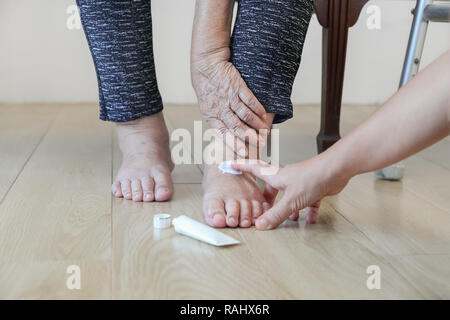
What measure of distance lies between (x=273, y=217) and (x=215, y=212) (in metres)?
0.08

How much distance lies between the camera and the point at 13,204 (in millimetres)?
983

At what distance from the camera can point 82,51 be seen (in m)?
2.14

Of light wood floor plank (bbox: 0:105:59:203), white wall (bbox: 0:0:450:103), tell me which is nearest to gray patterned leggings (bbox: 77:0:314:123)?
light wood floor plank (bbox: 0:105:59:203)

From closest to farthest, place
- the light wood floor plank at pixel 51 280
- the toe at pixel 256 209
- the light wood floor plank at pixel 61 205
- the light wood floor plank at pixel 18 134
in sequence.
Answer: the light wood floor plank at pixel 51 280 → the light wood floor plank at pixel 61 205 → the toe at pixel 256 209 → the light wood floor plank at pixel 18 134

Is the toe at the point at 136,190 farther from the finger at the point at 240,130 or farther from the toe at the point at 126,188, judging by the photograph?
the finger at the point at 240,130

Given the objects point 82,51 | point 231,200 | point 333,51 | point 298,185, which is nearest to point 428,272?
point 298,185

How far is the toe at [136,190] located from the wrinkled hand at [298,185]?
0.20 m

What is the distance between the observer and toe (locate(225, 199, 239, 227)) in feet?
2.89

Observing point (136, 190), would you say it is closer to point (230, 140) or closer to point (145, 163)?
point (145, 163)

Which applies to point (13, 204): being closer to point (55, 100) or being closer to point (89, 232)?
point (89, 232)

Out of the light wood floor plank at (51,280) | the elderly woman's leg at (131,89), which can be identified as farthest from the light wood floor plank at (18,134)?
the light wood floor plank at (51,280)

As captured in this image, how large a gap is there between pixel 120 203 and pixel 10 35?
4.36 ft

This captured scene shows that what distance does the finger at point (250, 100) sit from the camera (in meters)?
0.97
